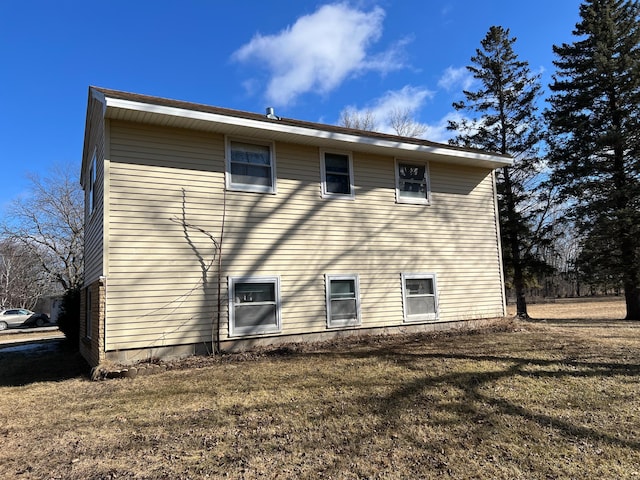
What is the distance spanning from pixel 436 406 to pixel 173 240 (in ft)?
17.7

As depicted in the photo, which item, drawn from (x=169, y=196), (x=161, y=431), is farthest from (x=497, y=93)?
(x=161, y=431)

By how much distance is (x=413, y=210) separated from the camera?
35.3 ft

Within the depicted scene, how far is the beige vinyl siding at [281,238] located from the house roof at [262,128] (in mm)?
286

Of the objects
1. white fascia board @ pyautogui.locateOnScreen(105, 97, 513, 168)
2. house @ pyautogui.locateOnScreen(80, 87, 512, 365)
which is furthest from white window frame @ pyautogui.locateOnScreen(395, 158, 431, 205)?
white fascia board @ pyautogui.locateOnScreen(105, 97, 513, 168)

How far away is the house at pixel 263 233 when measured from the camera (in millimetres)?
7617

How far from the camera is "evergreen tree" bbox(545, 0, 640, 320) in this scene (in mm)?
17328

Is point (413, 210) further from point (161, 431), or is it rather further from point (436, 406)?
point (161, 431)

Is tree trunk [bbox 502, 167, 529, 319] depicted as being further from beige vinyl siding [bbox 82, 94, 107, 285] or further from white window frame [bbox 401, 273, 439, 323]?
beige vinyl siding [bbox 82, 94, 107, 285]

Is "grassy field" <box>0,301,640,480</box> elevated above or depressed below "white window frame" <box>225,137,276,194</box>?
below

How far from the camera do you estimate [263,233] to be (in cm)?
880

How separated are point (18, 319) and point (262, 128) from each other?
28.2 meters

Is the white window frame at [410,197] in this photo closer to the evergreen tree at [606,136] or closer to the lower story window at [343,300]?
the lower story window at [343,300]

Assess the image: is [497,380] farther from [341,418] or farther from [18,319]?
[18,319]

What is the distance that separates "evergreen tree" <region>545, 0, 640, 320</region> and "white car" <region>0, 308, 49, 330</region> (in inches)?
1273
